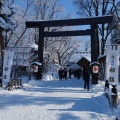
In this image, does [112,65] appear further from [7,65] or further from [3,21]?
[3,21]

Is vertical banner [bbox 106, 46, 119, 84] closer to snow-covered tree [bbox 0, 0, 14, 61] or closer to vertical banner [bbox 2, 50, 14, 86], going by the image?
vertical banner [bbox 2, 50, 14, 86]

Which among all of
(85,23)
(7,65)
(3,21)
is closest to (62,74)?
(85,23)

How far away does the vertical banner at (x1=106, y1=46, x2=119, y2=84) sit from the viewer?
16406 millimetres

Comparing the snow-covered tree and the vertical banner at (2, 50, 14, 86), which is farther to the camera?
the snow-covered tree

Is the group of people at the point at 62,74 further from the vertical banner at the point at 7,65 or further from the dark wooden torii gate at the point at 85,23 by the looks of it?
the vertical banner at the point at 7,65

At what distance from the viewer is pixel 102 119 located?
997 centimetres

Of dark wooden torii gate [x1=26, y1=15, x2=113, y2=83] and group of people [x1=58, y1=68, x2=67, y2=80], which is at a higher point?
dark wooden torii gate [x1=26, y1=15, x2=113, y2=83]

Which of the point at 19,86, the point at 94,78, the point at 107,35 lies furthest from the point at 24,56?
the point at 107,35

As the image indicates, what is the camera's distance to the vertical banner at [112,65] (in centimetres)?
1641

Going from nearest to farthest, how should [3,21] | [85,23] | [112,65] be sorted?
[112,65] → [3,21] → [85,23]

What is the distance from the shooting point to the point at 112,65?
55.1 feet

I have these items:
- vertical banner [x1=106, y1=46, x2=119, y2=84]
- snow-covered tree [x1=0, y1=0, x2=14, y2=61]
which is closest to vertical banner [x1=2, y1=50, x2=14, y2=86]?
snow-covered tree [x1=0, y1=0, x2=14, y2=61]

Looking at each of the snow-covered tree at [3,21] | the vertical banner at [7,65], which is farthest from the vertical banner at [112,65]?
the snow-covered tree at [3,21]

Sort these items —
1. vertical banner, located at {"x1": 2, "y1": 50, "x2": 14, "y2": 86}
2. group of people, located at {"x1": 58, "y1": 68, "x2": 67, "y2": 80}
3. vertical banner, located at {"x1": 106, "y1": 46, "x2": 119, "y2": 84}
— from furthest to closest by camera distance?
1. group of people, located at {"x1": 58, "y1": 68, "x2": 67, "y2": 80}
2. vertical banner, located at {"x1": 2, "y1": 50, "x2": 14, "y2": 86}
3. vertical banner, located at {"x1": 106, "y1": 46, "x2": 119, "y2": 84}
